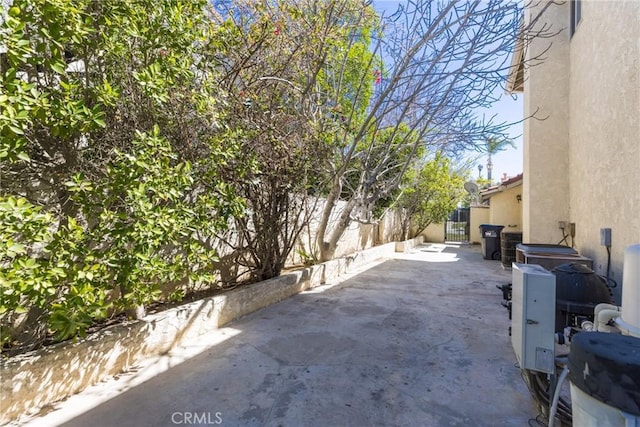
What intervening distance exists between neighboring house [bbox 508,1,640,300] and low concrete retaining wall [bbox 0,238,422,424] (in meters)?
5.78

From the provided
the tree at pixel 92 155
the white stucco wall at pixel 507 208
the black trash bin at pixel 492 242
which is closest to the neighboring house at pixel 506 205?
the white stucco wall at pixel 507 208

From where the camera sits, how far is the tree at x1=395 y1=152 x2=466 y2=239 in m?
14.8

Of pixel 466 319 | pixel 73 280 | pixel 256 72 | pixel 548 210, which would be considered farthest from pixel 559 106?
pixel 73 280

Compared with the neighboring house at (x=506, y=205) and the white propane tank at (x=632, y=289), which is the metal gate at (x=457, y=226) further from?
the white propane tank at (x=632, y=289)

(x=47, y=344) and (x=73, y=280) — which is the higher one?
(x=73, y=280)

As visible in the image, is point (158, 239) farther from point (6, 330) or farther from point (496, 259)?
point (496, 259)

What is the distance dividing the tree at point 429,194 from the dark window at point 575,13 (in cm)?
654

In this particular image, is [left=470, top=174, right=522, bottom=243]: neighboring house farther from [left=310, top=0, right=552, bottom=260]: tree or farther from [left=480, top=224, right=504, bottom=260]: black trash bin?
[left=310, top=0, right=552, bottom=260]: tree

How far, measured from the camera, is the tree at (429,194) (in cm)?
1478

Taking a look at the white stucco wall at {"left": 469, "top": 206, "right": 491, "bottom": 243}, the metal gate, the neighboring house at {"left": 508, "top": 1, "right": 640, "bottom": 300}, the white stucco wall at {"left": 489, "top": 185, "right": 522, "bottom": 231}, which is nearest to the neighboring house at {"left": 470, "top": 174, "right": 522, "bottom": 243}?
the white stucco wall at {"left": 489, "top": 185, "right": 522, "bottom": 231}

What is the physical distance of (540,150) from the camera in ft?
25.8

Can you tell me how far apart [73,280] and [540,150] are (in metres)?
9.34

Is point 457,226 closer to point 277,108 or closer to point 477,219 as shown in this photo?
point 477,219

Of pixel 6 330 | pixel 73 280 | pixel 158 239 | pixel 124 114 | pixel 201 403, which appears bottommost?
pixel 201 403
